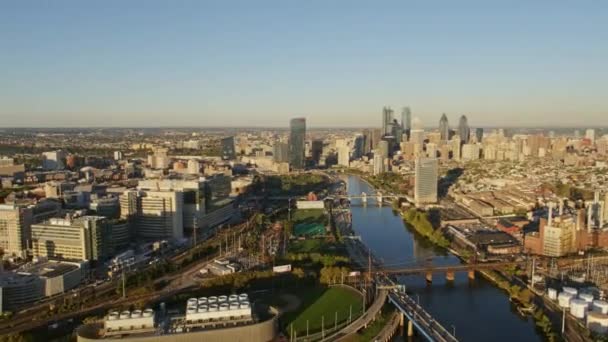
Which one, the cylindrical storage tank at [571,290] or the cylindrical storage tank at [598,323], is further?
the cylindrical storage tank at [571,290]

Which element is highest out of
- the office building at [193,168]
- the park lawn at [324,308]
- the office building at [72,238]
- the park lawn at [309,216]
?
the office building at [193,168]

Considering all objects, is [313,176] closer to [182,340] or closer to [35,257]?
[35,257]

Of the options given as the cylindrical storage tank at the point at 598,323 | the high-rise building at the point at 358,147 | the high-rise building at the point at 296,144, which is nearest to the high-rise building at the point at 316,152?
the high-rise building at the point at 358,147

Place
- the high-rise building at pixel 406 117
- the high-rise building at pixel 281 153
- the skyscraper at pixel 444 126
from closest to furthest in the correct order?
the high-rise building at pixel 281 153
the skyscraper at pixel 444 126
the high-rise building at pixel 406 117

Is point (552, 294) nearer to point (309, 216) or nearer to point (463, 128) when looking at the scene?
point (309, 216)

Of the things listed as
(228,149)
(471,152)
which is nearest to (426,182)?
(471,152)

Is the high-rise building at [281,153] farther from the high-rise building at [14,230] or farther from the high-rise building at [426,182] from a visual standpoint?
the high-rise building at [14,230]

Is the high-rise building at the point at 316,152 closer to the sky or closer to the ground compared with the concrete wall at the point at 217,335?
closer to the sky

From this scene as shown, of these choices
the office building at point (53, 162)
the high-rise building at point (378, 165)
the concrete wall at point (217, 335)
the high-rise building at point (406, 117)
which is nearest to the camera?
the concrete wall at point (217, 335)
